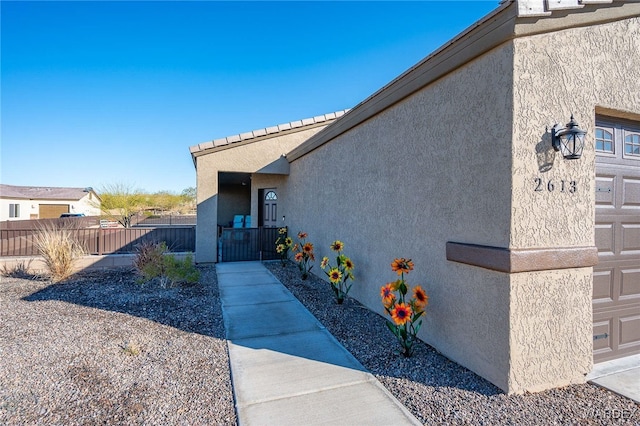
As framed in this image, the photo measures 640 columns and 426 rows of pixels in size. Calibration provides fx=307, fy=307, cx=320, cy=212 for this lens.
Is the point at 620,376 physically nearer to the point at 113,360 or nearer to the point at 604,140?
the point at 604,140

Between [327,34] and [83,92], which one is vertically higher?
[327,34]

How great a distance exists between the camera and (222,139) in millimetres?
10477

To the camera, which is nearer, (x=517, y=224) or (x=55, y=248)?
(x=517, y=224)

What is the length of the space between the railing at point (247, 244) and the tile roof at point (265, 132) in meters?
2.89

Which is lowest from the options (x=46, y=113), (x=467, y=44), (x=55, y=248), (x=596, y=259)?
(x=55, y=248)

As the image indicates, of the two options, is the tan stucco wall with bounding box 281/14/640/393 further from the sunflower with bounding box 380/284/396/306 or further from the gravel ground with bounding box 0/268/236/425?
the gravel ground with bounding box 0/268/236/425

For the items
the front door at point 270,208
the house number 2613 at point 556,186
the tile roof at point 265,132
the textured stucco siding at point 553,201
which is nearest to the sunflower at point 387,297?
the textured stucco siding at point 553,201

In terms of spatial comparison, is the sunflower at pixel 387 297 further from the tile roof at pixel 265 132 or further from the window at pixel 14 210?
the window at pixel 14 210

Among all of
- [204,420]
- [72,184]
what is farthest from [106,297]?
[72,184]

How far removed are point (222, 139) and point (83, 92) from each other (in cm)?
742

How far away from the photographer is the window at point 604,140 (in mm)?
3604

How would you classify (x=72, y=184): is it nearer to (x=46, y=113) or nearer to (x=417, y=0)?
(x=46, y=113)

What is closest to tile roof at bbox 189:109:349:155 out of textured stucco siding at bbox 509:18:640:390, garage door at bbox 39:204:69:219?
textured stucco siding at bbox 509:18:640:390

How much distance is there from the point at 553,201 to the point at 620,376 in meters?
2.09
